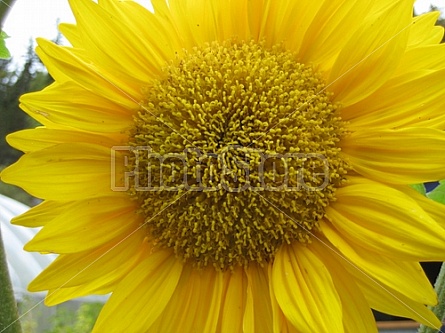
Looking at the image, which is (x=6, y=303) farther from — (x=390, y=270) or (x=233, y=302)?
(x=390, y=270)

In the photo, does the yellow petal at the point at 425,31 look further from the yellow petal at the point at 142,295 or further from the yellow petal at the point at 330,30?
the yellow petal at the point at 142,295

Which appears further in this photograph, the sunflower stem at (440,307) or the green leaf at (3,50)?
the green leaf at (3,50)

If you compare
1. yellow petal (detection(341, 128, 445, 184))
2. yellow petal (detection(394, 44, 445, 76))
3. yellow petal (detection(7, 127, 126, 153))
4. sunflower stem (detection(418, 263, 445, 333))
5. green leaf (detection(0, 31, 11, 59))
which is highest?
green leaf (detection(0, 31, 11, 59))

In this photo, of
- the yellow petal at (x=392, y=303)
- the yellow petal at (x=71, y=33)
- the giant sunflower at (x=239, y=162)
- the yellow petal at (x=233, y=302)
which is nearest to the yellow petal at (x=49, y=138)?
the giant sunflower at (x=239, y=162)

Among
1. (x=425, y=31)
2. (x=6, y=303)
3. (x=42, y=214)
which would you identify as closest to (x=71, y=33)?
(x=42, y=214)

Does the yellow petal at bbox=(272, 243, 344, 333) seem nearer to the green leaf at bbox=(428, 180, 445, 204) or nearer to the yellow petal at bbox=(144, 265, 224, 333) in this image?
the yellow petal at bbox=(144, 265, 224, 333)

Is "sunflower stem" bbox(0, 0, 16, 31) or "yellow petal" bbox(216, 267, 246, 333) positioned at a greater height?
"sunflower stem" bbox(0, 0, 16, 31)

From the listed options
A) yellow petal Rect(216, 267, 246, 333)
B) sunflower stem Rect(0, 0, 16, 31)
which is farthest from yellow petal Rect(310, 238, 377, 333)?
sunflower stem Rect(0, 0, 16, 31)
